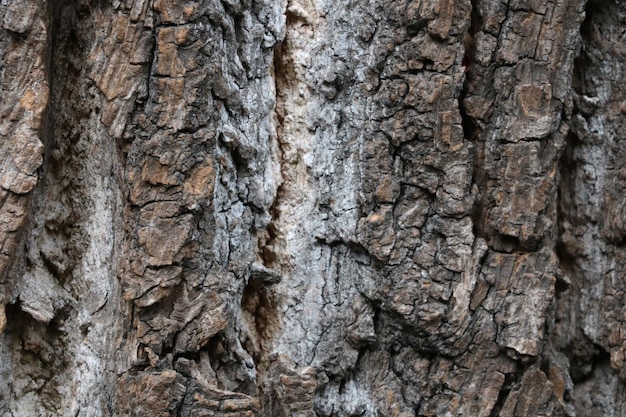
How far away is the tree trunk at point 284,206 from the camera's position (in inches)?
88.8

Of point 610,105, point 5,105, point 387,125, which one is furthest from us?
point 610,105

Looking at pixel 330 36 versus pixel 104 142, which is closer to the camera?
pixel 104 142

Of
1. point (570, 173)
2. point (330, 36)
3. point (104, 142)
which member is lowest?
point (104, 142)

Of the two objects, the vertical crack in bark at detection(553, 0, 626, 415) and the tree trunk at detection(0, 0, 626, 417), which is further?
the vertical crack in bark at detection(553, 0, 626, 415)

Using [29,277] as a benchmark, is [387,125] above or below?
above

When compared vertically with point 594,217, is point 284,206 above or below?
below

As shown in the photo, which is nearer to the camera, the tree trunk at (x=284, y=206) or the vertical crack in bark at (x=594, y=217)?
the tree trunk at (x=284, y=206)

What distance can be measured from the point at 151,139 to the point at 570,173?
1467 millimetres

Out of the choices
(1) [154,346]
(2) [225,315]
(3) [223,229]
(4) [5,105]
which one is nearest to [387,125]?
(3) [223,229]

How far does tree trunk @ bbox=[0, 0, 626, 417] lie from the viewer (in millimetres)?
2256

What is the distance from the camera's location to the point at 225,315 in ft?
7.53

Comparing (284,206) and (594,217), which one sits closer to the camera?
(284,206)

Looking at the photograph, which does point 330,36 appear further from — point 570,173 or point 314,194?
point 570,173

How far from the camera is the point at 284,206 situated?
101 inches
